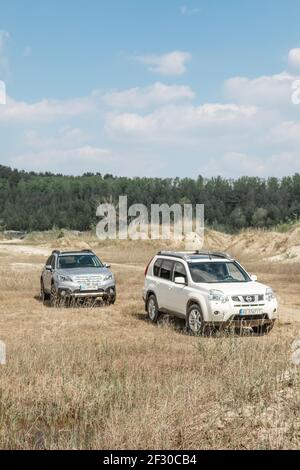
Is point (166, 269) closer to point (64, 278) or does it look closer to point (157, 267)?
point (157, 267)

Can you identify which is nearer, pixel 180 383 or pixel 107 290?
pixel 180 383

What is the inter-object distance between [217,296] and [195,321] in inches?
31.3

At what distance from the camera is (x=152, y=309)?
599 inches

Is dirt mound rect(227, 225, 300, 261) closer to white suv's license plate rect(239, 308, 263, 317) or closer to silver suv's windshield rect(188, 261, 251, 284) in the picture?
silver suv's windshield rect(188, 261, 251, 284)

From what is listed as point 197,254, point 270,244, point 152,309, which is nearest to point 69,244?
point 270,244

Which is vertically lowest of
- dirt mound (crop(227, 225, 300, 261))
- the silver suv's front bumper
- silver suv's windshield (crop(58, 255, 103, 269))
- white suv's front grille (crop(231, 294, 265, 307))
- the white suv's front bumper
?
dirt mound (crop(227, 225, 300, 261))

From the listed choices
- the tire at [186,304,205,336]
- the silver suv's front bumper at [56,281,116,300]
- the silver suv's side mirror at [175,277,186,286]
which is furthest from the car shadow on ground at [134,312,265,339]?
the silver suv's front bumper at [56,281,116,300]

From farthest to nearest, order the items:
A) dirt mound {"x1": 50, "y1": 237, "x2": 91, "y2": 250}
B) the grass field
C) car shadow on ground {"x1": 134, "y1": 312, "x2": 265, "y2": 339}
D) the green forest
→ the green forest → dirt mound {"x1": 50, "y1": 237, "x2": 91, "y2": 250} → car shadow on ground {"x1": 134, "y1": 312, "x2": 265, "y2": 339} → the grass field

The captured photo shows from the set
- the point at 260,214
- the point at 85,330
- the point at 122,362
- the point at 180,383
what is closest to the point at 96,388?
the point at 180,383

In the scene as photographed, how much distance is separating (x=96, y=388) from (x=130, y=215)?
11840cm

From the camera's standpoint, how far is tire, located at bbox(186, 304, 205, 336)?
12789 millimetres

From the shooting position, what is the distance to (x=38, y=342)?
11492mm

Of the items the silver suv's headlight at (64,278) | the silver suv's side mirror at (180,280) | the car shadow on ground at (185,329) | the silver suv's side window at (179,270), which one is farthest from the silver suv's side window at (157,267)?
the silver suv's headlight at (64,278)
